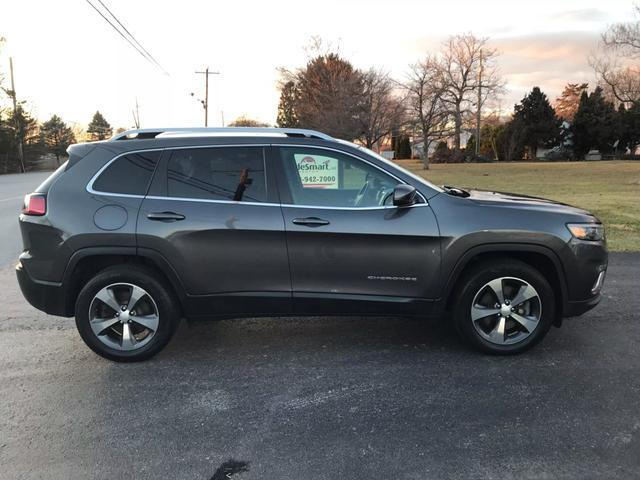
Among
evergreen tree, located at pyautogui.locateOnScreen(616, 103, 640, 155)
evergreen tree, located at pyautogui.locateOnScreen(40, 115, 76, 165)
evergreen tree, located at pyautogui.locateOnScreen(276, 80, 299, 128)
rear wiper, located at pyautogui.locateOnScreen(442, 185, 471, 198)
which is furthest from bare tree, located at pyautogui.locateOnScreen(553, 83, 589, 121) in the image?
rear wiper, located at pyautogui.locateOnScreen(442, 185, 471, 198)

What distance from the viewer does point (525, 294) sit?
13.4ft

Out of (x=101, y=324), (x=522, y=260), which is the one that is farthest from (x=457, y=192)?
(x=101, y=324)

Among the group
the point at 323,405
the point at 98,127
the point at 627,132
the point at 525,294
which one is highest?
the point at 98,127

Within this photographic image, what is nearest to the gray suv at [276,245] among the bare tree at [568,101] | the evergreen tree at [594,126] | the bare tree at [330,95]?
the bare tree at [330,95]

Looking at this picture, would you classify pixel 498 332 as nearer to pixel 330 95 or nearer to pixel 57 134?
pixel 330 95

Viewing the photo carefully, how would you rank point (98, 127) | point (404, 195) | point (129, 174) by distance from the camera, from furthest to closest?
point (98, 127), point (129, 174), point (404, 195)

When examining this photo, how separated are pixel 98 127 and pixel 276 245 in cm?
9280

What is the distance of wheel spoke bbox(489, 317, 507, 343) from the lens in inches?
161

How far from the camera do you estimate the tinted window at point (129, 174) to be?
4.00m

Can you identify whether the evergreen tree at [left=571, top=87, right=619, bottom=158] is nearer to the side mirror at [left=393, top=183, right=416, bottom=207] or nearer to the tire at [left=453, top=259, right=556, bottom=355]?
the tire at [left=453, top=259, right=556, bottom=355]

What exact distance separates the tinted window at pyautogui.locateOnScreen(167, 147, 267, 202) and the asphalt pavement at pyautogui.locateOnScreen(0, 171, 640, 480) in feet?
4.45

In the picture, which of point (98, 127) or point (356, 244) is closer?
point (356, 244)

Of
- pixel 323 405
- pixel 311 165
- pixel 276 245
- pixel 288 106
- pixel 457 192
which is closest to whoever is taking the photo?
pixel 323 405

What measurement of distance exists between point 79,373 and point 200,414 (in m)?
1.26
